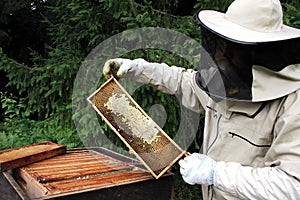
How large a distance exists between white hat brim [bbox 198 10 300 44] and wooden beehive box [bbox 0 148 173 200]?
0.82 m

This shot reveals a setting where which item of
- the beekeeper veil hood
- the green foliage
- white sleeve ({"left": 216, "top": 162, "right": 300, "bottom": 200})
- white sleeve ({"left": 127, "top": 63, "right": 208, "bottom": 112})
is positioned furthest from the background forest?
white sleeve ({"left": 216, "top": 162, "right": 300, "bottom": 200})

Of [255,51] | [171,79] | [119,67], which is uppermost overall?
[255,51]

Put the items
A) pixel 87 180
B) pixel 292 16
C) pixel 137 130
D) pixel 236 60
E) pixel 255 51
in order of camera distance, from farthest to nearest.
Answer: pixel 292 16
pixel 137 130
pixel 87 180
pixel 236 60
pixel 255 51

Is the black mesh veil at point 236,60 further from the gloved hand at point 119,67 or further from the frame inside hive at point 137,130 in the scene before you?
the gloved hand at point 119,67

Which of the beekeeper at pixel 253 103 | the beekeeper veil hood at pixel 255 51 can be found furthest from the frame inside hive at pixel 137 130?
the beekeeper veil hood at pixel 255 51

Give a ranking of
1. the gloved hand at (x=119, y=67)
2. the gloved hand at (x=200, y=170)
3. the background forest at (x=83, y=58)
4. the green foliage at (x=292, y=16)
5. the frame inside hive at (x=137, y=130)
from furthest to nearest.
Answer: the background forest at (x=83, y=58) < the green foliage at (x=292, y=16) < the gloved hand at (x=119, y=67) < the frame inside hive at (x=137, y=130) < the gloved hand at (x=200, y=170)

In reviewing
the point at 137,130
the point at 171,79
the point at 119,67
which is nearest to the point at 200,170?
the point at 137,130

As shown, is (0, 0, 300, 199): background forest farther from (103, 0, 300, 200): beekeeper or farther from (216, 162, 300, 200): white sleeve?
(216, 162, 300, 200): white sleeve

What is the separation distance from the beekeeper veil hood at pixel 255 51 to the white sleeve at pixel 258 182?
29 centimetres

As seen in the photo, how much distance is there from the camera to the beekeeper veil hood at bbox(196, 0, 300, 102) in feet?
4.49

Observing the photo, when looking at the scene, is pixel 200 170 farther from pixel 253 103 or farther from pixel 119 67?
pixel 119 67

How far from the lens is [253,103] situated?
152cm

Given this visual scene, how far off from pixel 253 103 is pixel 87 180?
887 mm

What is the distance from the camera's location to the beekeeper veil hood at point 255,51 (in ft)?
4.49
